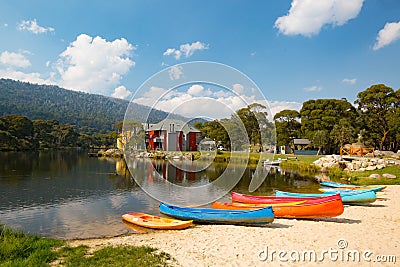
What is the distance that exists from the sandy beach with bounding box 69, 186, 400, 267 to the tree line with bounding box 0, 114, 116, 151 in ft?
243

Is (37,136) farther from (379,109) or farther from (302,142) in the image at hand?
(379,109)

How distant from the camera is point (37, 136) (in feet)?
281

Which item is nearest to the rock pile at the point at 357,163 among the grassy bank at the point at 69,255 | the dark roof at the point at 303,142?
the dark roof at the point at 303,142

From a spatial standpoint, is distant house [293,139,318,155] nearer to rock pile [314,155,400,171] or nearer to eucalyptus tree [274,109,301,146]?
eucalyptus tree [274,109,301,146]

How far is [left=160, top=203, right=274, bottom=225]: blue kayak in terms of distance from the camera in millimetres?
10078

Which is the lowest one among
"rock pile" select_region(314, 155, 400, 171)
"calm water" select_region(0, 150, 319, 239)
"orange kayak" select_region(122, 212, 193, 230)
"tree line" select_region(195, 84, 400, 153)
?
"calm water" select_region(0, 150, 319, 239)

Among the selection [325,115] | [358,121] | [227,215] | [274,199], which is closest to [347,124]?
[358,121]

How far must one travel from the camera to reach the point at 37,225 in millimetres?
11242

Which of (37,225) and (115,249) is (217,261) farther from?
(37,225)

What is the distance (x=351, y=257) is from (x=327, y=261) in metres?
0.78

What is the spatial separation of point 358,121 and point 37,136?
86240 millimetres

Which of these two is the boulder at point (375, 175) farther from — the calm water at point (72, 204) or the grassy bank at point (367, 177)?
the calm water at point (72, 204)

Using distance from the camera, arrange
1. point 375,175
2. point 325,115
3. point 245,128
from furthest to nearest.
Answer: point 325,115, point 375,175, point 245,128

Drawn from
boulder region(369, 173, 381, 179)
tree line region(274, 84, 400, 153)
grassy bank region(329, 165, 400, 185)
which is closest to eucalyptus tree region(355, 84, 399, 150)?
tree line region(274, 84, 400, 153)
